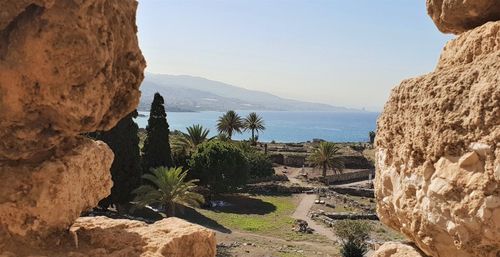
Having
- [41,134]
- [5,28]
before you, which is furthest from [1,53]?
[41,134]

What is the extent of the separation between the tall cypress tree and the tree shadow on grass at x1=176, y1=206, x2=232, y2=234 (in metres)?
4.30

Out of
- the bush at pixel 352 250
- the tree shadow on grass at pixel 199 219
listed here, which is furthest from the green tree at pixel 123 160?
the bush at pixel 352 250

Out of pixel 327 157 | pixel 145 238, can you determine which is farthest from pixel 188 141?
pixel 145 238

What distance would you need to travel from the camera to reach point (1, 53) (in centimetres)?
656

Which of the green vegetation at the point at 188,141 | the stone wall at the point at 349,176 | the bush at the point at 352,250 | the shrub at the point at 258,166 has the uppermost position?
the green vegetation at the point at 188,141

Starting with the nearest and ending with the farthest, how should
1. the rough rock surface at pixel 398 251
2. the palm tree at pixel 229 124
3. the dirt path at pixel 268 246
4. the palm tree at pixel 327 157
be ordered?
the rough rock surface at pixel 398 251 < the dirt path at pixel 268 246 < the palm tree at pixel 327 157 < the palm tree at pixel 229 124

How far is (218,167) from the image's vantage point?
41781mm

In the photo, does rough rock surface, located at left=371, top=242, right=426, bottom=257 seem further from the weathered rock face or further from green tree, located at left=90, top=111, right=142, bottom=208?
green tree, located at left=90, top=111, right=142, bottom=208

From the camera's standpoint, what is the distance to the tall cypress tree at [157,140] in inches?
1495

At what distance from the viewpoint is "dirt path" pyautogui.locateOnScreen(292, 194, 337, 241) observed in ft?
113

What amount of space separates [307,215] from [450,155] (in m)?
37.1

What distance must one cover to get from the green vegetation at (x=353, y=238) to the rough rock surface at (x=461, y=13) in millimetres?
23278

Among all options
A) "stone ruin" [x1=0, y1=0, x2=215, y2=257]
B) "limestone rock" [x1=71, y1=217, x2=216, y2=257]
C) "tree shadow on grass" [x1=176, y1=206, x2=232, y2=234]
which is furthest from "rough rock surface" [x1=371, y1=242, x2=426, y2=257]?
"tree shadow on grass" [x1=176, y1=206, x2=232, y2=234]

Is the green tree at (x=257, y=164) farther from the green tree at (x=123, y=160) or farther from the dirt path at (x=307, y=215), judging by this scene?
the green tree at (x=123, y=160)
